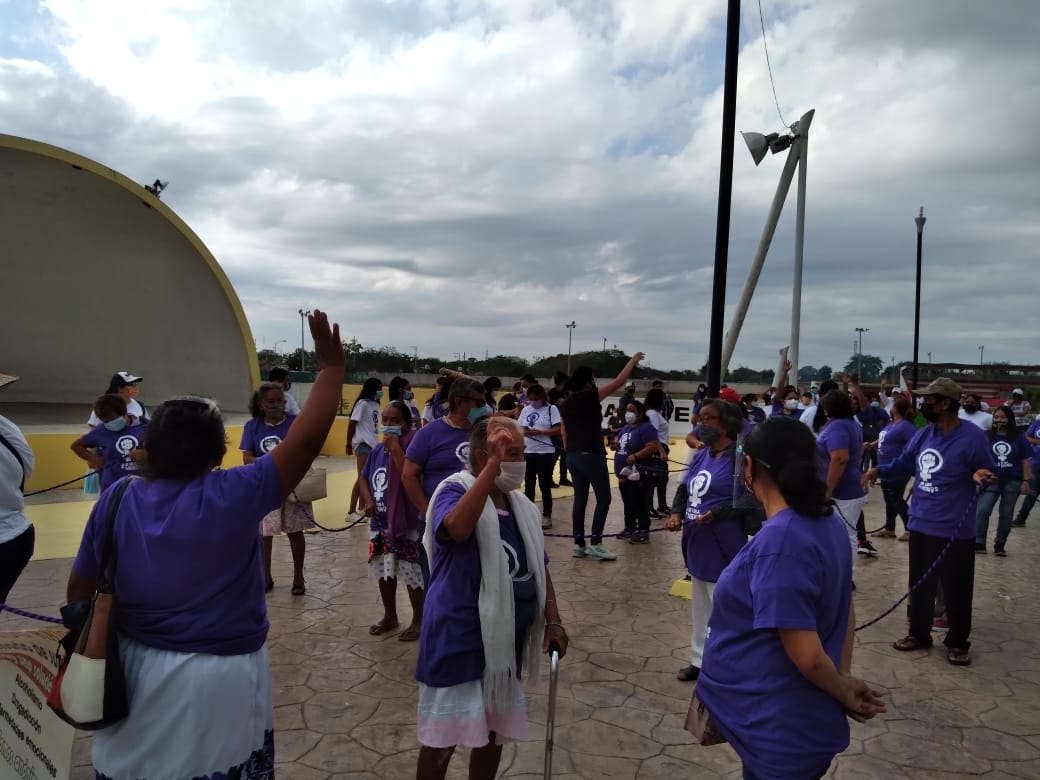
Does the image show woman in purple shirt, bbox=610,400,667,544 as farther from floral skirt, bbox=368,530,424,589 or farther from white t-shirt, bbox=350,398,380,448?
floral skirt, bbox=368,530,424,589

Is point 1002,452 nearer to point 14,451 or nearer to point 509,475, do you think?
point 509,475

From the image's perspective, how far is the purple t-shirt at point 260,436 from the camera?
5.79 m

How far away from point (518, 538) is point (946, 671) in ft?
12.5

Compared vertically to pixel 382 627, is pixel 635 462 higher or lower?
higher

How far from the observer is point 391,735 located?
12.3ft

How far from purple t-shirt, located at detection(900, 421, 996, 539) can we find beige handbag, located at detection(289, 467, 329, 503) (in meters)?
4.69

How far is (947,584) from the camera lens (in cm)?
492

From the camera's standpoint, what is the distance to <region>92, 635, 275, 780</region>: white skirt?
1.97 metres

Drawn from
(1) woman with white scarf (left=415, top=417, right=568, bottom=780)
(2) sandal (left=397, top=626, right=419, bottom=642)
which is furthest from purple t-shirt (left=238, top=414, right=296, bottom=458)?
(1) woman with white scarf (left=415, top=417, right=568, bottom=780)

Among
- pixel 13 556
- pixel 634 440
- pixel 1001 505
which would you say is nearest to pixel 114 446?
pixel 13 556

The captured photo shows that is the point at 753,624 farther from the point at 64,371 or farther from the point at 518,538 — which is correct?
the point at 64,371

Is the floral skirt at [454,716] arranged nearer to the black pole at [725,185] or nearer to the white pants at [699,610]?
the white pants at [699,610]

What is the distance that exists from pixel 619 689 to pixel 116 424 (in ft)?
13.9

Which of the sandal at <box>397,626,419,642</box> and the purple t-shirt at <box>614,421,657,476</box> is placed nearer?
the sandal at <box>397,626,419,642</box>
